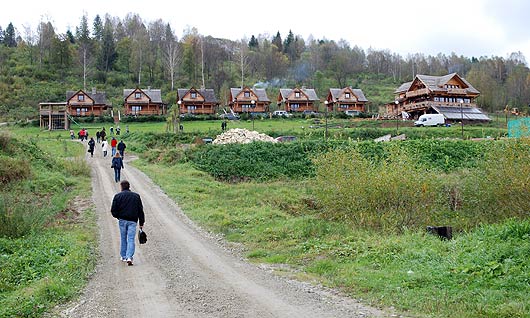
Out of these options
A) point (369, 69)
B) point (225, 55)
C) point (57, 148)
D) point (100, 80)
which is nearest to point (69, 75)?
point (100, 80)

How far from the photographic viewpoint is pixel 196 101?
2857 inches

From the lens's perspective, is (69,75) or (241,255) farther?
(69,75)

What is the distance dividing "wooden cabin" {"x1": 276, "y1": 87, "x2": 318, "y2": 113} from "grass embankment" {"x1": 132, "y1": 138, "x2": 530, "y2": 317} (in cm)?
5875

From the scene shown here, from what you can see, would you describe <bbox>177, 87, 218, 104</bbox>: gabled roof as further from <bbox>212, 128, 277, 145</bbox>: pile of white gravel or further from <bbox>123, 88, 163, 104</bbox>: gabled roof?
<bbox>212, 128, 277, 145</bbox>: pile of white gravel

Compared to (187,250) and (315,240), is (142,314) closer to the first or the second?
(187,250)

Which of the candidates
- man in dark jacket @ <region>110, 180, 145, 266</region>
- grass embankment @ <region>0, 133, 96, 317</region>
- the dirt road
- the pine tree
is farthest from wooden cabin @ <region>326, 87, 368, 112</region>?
man in dark jacket @ <region>110, 180, 145, 266</region>

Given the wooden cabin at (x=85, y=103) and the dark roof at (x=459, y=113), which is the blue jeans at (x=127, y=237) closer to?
the dark roof at (x=459, y=113)

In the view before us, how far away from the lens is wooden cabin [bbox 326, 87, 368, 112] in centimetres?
7631

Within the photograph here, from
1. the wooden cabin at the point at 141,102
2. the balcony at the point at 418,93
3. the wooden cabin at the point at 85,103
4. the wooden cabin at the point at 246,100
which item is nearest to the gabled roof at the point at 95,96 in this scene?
the wooden cabin at the point at 85,103

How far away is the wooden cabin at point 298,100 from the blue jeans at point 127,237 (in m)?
66.7

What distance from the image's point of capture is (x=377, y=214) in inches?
615

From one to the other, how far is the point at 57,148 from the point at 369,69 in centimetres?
9660

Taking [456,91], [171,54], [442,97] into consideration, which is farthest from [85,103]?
[456,91]

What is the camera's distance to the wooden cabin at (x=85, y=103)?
67750mm
